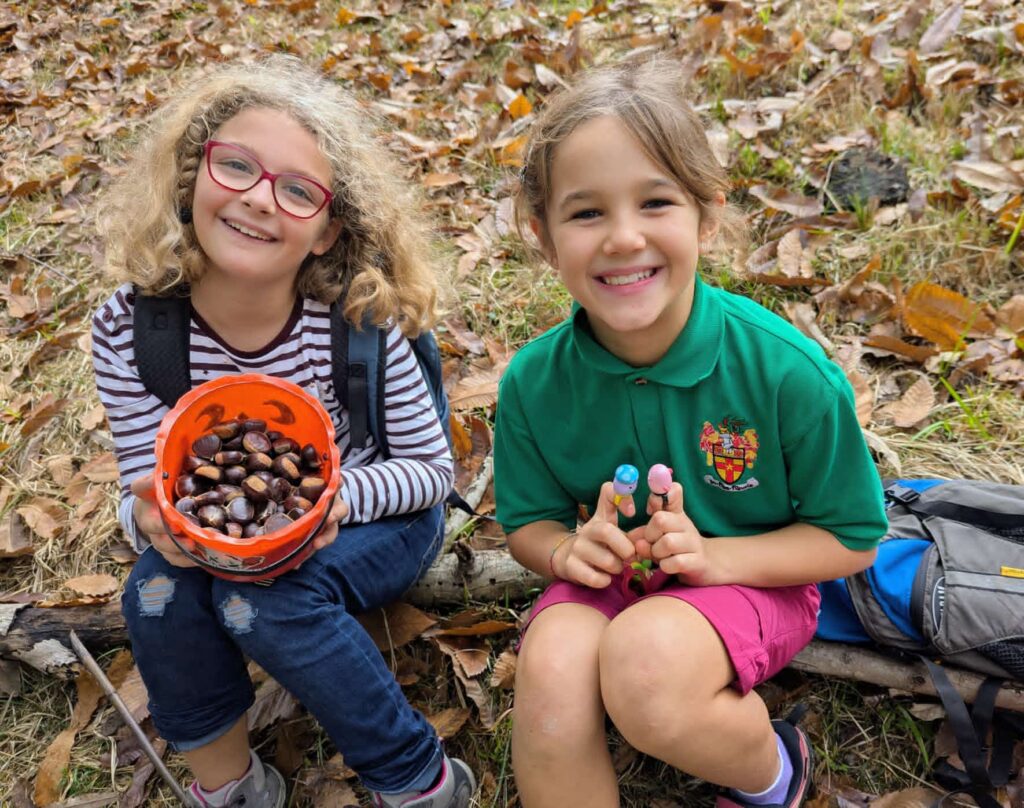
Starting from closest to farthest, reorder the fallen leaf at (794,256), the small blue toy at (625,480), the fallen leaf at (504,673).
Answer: the small blue toy at (625,480) → the fallen leaf at (504,673) → the fallen leaf at (794,256)

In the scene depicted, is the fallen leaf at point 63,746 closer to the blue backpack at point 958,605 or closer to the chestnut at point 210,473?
the chestnut at point 210,473

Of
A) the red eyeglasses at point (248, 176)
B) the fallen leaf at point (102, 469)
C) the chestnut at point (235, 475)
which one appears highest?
the red eyeglasses at point (248, 176)

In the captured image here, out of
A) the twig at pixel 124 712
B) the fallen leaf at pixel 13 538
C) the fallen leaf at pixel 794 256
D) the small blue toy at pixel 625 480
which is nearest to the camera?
the small blue toy at pixel 625 480

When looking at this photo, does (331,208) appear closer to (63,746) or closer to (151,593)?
(151,593)

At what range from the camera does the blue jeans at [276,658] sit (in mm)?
1653

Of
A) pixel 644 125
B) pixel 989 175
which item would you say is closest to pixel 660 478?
pixel 644 125

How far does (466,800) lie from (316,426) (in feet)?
2.94

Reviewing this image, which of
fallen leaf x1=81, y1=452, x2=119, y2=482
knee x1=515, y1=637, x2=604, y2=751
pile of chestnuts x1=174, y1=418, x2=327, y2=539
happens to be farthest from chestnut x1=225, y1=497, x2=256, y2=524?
fallen leaf x1=81, y1=452, x2=119, y2=482

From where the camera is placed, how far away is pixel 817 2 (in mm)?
4312

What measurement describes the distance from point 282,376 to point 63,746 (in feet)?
3.64

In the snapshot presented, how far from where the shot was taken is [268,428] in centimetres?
181

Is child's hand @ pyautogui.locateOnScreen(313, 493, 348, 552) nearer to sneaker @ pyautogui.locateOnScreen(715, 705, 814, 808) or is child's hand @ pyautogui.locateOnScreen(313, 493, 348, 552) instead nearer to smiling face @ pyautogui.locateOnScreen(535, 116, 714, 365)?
smiling face @ pyautogui.locateOnScreen(535, 116, 714, 365)

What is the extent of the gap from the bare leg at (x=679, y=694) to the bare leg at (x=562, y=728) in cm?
5

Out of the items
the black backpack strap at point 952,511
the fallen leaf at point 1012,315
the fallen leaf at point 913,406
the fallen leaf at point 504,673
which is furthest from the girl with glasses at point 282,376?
the fallen leaf at point 1012,315
